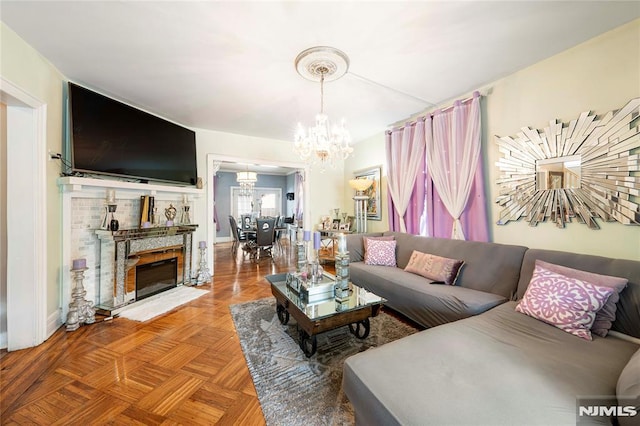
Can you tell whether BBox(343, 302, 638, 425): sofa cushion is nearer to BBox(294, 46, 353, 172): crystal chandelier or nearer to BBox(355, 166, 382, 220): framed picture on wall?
Answer: BBox(294, 46, 353, 172): crystal chandelier

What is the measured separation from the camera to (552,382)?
1046mm

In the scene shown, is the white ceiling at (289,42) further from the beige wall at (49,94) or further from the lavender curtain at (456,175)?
the lavender curtain at (456,175)

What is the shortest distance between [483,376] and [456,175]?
2.31 meters

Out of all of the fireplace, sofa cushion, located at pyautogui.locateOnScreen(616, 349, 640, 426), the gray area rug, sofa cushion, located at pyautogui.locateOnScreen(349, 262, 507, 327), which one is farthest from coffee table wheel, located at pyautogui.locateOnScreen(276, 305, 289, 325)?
sofa cushion, located at pyautogui.locateOnScreen(616, 349, 640, 426)

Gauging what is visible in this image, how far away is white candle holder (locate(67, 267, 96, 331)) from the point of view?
7.55 feet

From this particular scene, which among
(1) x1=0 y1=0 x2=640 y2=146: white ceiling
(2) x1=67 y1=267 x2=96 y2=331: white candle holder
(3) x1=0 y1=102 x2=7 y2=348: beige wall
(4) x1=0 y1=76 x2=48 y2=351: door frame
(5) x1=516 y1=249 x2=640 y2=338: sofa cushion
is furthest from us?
(2) x1=67 y1=267 x2=96 y2=331: white candle holder

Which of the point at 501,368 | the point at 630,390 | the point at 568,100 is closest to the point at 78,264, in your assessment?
the point at 501,368

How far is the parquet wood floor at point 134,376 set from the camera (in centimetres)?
136

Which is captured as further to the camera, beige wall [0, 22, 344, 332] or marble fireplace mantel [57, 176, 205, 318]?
marble fireplace mantel [57, 176, 205, 318]

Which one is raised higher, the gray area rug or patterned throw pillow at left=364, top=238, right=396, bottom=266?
patterned throw pillow at left=364, top=238, right=396, bottom=266

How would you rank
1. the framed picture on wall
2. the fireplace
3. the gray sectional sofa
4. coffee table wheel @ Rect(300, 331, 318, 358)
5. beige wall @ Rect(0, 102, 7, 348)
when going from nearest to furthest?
the gray sectional sofa
coffee table wheel @ Rect(300, 331, 318, 358)
beige wall @ Rect(0, 102, 7, 348)
the fireplace
the framed picture on wall

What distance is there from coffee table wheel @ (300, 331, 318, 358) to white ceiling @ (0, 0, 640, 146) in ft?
7.85

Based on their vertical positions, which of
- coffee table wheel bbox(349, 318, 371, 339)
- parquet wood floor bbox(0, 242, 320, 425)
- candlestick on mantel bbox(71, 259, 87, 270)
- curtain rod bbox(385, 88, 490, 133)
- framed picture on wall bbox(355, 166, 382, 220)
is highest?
Answer: curtain rod bbox(385, 88, 490, 133)

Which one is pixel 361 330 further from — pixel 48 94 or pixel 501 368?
pixel 48 94
